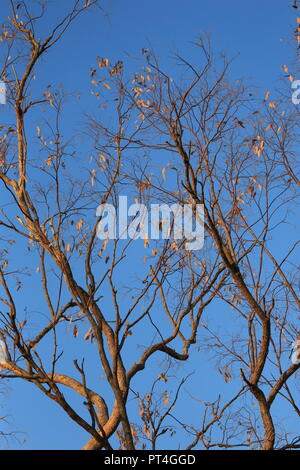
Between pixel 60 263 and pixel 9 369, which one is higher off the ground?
pixel 60 263

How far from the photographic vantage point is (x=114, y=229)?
503 cm

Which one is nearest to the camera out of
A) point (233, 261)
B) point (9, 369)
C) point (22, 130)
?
point (233, 261)

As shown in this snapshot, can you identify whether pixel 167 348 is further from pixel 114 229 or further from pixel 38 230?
pixel 38 230

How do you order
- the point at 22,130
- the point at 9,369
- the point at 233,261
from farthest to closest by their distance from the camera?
the point at 22,130 < the point at 9,369 < the point at 233,261

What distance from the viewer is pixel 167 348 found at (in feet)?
17.4
